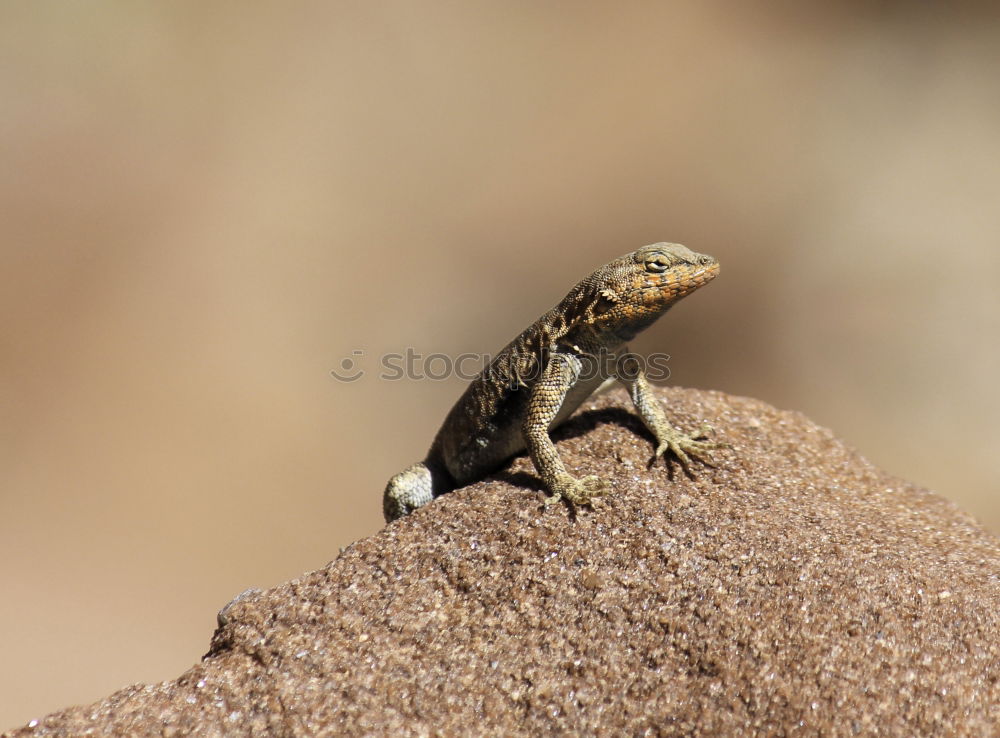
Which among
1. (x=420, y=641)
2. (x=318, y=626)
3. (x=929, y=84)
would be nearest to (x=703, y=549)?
(x=420, y=641)

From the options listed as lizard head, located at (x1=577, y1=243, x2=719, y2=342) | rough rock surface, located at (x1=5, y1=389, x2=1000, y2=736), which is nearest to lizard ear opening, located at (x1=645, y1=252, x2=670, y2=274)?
lizard head, located at (x1=577, y1=243, x2=719, y2=342)

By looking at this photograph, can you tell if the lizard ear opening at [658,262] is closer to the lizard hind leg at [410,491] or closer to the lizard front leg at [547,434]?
the lizard front leg at [547,434]

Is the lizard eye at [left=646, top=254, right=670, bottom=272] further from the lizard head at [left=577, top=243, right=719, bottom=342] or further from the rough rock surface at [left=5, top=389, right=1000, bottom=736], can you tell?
the rough rock surface at [left=5, top=389, right=1000, bottom=736]

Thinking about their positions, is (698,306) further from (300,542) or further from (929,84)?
(300,542)

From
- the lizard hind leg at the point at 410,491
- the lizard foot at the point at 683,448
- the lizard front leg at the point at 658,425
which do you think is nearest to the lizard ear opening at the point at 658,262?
the lizard front leg at the point at 658,425

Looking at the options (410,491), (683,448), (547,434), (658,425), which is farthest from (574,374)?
(410,491)
